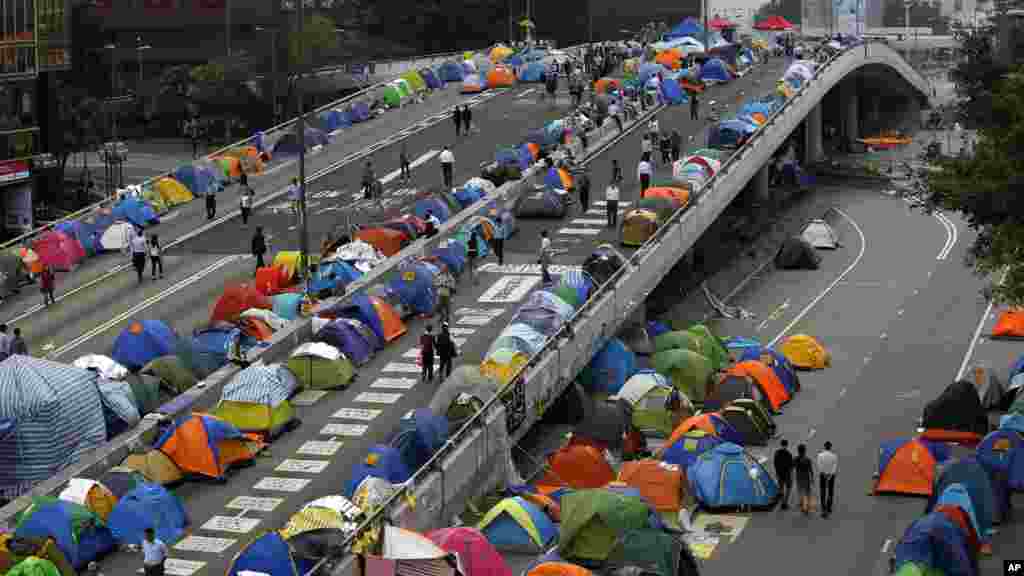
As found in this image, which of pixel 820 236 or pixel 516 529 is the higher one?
pixel 516 529

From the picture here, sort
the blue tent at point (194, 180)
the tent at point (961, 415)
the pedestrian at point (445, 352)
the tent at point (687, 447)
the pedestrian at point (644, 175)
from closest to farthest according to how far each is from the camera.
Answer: the tent at point (687, 447)
the tent at point (961, 415)
the pedestrian at point (445, 352)
the pedestrian at point (644, 175)
the blue tent at point (194, 180)

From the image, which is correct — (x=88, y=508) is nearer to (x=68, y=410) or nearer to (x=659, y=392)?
(x=68, y=410)

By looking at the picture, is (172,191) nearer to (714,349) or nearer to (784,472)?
(714,349)

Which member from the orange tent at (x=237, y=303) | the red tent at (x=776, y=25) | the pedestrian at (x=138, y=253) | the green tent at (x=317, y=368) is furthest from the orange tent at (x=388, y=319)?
the red tent at (x=776, y=25)

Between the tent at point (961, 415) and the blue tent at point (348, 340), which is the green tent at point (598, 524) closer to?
the tent at point (961, 415)

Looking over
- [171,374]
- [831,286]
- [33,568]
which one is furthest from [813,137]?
[33,568]

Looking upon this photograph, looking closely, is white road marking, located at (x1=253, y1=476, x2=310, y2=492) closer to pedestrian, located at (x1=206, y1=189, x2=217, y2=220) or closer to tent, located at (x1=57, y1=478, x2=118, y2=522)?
tent, located at (x1=57, y1=478, x2=118, y2=522)
